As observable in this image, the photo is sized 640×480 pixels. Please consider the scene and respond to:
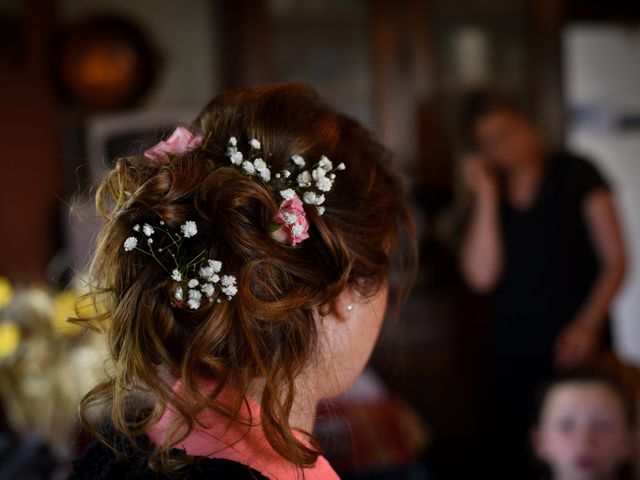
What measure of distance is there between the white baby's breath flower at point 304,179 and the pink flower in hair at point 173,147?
0.11 m

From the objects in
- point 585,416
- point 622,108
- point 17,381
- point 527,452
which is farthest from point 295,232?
point 622,108

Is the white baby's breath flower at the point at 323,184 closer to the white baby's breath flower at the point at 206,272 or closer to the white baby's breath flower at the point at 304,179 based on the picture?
the white baby's breath flower at the point at 304,179

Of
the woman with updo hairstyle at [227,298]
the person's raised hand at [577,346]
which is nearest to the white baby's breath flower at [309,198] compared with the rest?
the woman with updo hairstyle at [227,298]

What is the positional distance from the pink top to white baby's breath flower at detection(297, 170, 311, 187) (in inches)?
8.4

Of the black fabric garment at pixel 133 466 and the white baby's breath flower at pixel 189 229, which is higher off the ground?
the white baby's breath flower at pixel 189 229

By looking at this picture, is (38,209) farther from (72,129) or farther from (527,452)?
(527,452)

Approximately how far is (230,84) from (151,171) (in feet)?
8.57

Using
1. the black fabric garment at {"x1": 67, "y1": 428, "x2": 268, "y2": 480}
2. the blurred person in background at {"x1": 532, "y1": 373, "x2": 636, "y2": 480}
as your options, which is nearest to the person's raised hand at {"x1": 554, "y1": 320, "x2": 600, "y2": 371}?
the blurred person in background at {"x1": 532, "y1": 373, "x2": 636, "y2": 480}

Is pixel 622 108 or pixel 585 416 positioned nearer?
pixel 585 416

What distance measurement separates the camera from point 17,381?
1.92 meters

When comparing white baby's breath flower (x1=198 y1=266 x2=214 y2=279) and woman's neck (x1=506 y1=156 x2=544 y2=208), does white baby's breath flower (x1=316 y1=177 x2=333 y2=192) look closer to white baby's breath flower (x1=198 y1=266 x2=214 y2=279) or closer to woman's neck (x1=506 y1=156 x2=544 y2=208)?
white baby's breath flower (x1=198 y1=266 x2=214 y2=279)

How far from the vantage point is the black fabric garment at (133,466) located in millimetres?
773

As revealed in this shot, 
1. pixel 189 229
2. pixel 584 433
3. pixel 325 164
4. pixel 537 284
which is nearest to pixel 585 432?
pixel 584 433

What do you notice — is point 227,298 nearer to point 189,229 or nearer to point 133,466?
point 189,229
